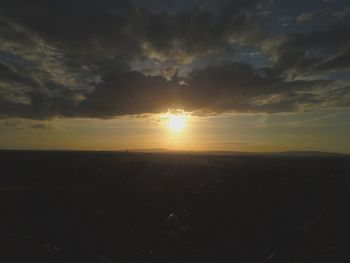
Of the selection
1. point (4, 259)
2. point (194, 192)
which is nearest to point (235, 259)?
point (4, 259)

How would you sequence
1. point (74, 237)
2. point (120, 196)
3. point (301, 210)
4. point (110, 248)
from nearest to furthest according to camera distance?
point (110, 248) < point (74, 237) < point (301, 210) < point (120, 196)

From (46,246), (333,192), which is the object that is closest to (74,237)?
(46,246)

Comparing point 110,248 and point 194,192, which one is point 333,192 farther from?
point 110,248

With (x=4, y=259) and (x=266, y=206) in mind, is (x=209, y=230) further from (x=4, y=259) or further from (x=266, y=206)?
(x=4, y=259)

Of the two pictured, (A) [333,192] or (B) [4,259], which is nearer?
(B) [4,259]

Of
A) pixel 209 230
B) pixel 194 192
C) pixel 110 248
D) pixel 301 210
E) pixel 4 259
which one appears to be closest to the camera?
pixel 4 259

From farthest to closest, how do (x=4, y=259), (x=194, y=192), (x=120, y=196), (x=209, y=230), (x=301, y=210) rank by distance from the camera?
(x=194, y=192)
(x=120, y=196)
(x=301, y=210)
(x=209, y=230)
(x=4, y=259)

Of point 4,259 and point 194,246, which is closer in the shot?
point 4,259

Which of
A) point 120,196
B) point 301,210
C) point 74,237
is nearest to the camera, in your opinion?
point 74,237

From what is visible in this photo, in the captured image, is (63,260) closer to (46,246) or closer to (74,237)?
(46,246)
